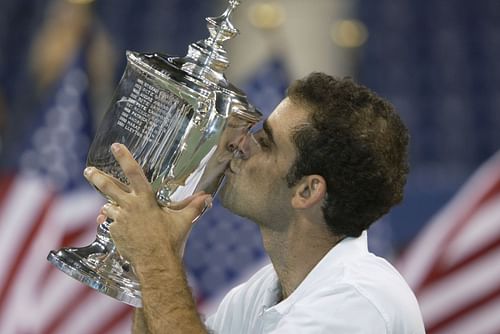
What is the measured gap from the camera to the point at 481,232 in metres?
3.18

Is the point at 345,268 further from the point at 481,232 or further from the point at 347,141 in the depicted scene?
the point at 481,232

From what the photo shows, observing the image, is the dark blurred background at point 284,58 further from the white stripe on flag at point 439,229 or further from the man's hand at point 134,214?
the man's hand at point 134,214

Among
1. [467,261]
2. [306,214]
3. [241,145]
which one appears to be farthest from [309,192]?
[467,261]

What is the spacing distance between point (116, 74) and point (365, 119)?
274 cm

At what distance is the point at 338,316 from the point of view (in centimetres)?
174

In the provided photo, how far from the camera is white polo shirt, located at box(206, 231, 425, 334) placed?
1.74 meters

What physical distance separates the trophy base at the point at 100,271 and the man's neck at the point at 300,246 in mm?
259

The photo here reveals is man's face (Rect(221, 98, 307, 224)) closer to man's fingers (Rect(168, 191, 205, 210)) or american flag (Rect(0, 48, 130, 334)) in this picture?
man's fingers (Rect(168, 191, 205, 210))

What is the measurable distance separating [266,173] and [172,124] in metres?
0.23

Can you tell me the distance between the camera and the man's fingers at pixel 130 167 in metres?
1.76

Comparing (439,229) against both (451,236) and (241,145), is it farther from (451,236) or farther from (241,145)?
(241,145)

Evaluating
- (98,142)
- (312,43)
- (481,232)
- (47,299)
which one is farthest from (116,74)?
(98,142)

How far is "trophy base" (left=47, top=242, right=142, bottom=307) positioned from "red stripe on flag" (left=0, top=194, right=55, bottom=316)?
4.26 feet

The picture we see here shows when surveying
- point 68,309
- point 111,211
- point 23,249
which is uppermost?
point 111,211
